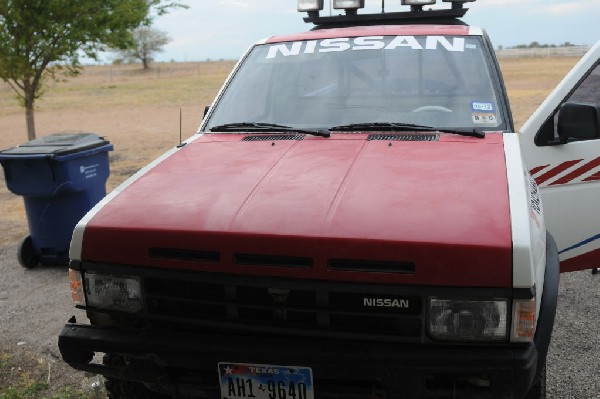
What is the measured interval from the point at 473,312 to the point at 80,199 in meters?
4.88

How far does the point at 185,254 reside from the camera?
2637 mm

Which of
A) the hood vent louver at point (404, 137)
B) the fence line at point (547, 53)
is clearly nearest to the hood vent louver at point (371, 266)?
the hood vent louver at point (404, 137)

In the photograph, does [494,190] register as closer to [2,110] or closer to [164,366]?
[164,366]

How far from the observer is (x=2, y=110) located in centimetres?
2898

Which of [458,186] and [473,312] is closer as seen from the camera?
[473,312]

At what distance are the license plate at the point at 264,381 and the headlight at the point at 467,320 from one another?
1.72 ft

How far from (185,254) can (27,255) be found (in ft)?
14.6

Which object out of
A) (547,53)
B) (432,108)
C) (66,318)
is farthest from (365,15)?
(547,53)

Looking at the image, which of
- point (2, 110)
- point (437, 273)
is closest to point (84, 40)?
point (437, 273)

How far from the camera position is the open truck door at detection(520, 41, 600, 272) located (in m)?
4.05

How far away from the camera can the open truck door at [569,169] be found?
4.05m

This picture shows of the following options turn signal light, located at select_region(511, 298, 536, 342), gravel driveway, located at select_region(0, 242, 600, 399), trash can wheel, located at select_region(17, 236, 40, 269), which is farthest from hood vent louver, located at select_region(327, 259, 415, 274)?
trash can wheel, located at select_region(17, 236, 40, 269)

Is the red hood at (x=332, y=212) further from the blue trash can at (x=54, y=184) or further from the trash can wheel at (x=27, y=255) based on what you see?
the trash can wheel at (x=27, y=255)

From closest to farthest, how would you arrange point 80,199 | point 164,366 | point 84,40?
point 164,366 → point 80,199 → point 84,40
